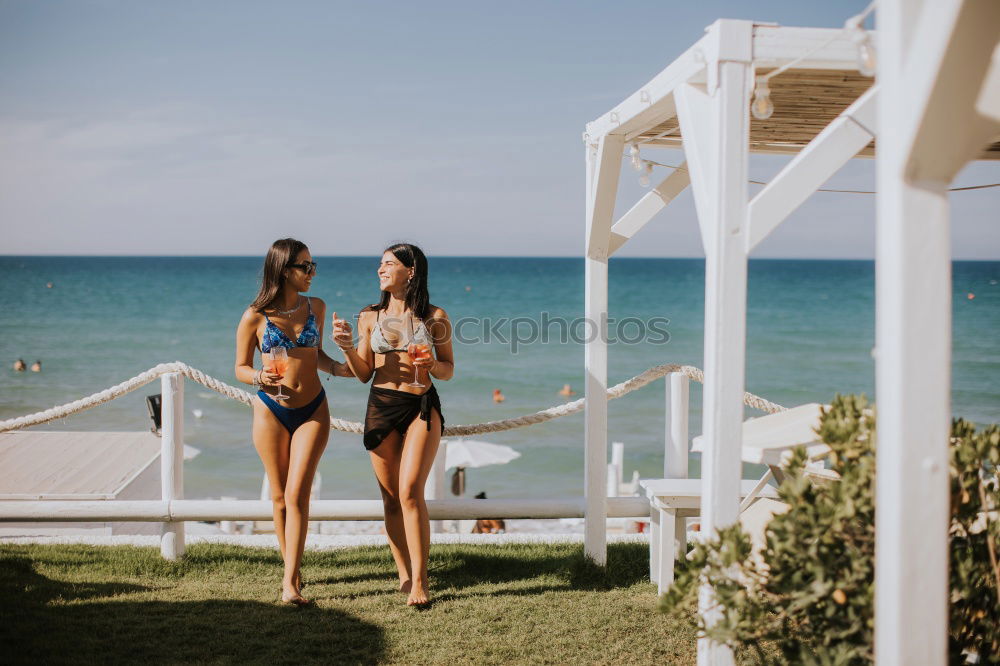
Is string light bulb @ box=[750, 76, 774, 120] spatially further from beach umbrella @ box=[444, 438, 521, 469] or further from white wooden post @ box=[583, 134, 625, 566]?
beach umbrella @ box=[444, 438, 521, 469]

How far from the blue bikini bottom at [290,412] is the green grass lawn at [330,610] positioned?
1045mm

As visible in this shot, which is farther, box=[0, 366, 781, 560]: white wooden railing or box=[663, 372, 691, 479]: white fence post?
box=[663, 372, 691, 479]: white fence post

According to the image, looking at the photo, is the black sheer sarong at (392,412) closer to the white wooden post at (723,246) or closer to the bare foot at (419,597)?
the bare foot at (419,597)

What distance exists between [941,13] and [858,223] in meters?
54.7

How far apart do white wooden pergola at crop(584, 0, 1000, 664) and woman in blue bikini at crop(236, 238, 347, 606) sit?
1.70m

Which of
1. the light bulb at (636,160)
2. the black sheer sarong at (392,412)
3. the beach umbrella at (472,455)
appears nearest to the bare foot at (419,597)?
the black sheer sarong at (392,412)

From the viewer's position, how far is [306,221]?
60.0m

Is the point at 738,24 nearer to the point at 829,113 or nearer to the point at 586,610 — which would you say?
the point at 829,113

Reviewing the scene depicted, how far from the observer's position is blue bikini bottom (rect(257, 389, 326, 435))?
14.6ft

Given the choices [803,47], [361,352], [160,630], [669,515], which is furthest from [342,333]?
[803,47]

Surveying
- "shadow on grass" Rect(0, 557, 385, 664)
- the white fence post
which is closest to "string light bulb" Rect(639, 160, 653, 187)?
the white fence post

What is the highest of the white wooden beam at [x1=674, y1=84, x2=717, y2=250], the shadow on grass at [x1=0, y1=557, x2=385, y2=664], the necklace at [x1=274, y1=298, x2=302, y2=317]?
the white wooden beam at [x1=674, y1=84, x2=717, y2=250]

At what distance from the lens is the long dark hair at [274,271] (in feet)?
14.4

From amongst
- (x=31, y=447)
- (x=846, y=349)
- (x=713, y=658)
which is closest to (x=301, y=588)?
(x=713, y=658)
